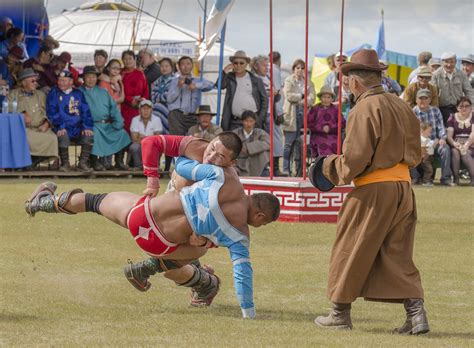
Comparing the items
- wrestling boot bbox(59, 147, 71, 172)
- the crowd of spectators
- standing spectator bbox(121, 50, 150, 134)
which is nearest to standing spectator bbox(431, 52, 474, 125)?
the crowd of spectators

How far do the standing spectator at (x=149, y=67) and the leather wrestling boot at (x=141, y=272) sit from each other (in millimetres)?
11707

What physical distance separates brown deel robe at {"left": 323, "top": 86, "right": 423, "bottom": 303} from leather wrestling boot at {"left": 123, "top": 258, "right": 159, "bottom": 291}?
1.32 m

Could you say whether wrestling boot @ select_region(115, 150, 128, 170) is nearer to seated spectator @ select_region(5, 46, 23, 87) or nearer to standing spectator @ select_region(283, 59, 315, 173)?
seated spectator @ select_region(5, 46, 23, 87)

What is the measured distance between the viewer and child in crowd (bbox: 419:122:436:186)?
1844 centimetres

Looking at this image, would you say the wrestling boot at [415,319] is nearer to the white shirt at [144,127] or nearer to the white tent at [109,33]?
the white shirt at [144,127]

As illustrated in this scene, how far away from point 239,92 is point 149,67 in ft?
10.2

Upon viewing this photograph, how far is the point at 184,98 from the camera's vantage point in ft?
59.8

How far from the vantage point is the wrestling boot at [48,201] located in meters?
8.00

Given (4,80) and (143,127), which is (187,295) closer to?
(4,80)

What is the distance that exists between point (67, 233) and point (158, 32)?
24.0 m

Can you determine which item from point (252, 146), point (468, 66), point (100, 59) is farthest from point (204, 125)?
point (468, 66)

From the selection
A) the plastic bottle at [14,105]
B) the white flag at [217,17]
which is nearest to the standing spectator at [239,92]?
the white flag at [217,17]

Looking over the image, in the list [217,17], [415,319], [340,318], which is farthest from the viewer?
[217,17]

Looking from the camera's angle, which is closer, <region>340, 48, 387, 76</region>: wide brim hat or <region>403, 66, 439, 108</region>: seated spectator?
<region>340, 48, 387, 76</region>: wide brim hat
